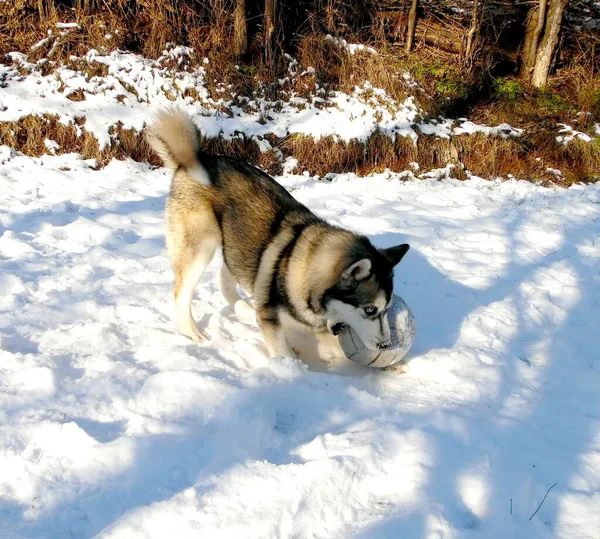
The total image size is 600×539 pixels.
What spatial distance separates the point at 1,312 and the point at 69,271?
0.83 meters

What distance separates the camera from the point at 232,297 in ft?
14.4

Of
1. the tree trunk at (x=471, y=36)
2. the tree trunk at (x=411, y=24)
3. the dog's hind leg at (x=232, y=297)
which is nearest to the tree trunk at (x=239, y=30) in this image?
the tree trunk at (x=411, y=24)

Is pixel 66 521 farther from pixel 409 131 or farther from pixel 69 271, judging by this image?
pixel 409 131

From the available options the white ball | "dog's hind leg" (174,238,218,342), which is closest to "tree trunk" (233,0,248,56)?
"dog's hind leg" (174,238,218,342)

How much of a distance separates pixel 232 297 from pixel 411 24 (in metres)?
9.04

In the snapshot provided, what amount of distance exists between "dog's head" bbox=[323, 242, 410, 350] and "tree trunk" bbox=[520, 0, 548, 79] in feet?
32.2

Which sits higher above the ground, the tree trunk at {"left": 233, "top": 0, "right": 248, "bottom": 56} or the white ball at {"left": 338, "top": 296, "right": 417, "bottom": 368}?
the tree trunk at {"left": 233, "top": 0, "right": 248, "bottom": 56}

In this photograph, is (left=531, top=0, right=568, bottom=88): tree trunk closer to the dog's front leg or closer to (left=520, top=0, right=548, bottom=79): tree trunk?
(left=520, top=0, right=548, bottom=79): tree trunk

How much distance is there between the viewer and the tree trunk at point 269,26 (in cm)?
999

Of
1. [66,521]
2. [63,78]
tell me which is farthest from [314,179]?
[66,521]

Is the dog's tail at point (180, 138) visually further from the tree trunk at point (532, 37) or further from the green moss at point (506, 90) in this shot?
the tree trunk at point (532, 37)

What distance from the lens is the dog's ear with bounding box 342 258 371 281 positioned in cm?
311

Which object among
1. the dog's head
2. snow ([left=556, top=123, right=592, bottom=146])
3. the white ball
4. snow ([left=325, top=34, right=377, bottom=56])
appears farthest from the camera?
snow ([left=325, top=34, right=377, bottom=56])

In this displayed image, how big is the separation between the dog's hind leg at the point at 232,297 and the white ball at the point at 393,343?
100 cm
